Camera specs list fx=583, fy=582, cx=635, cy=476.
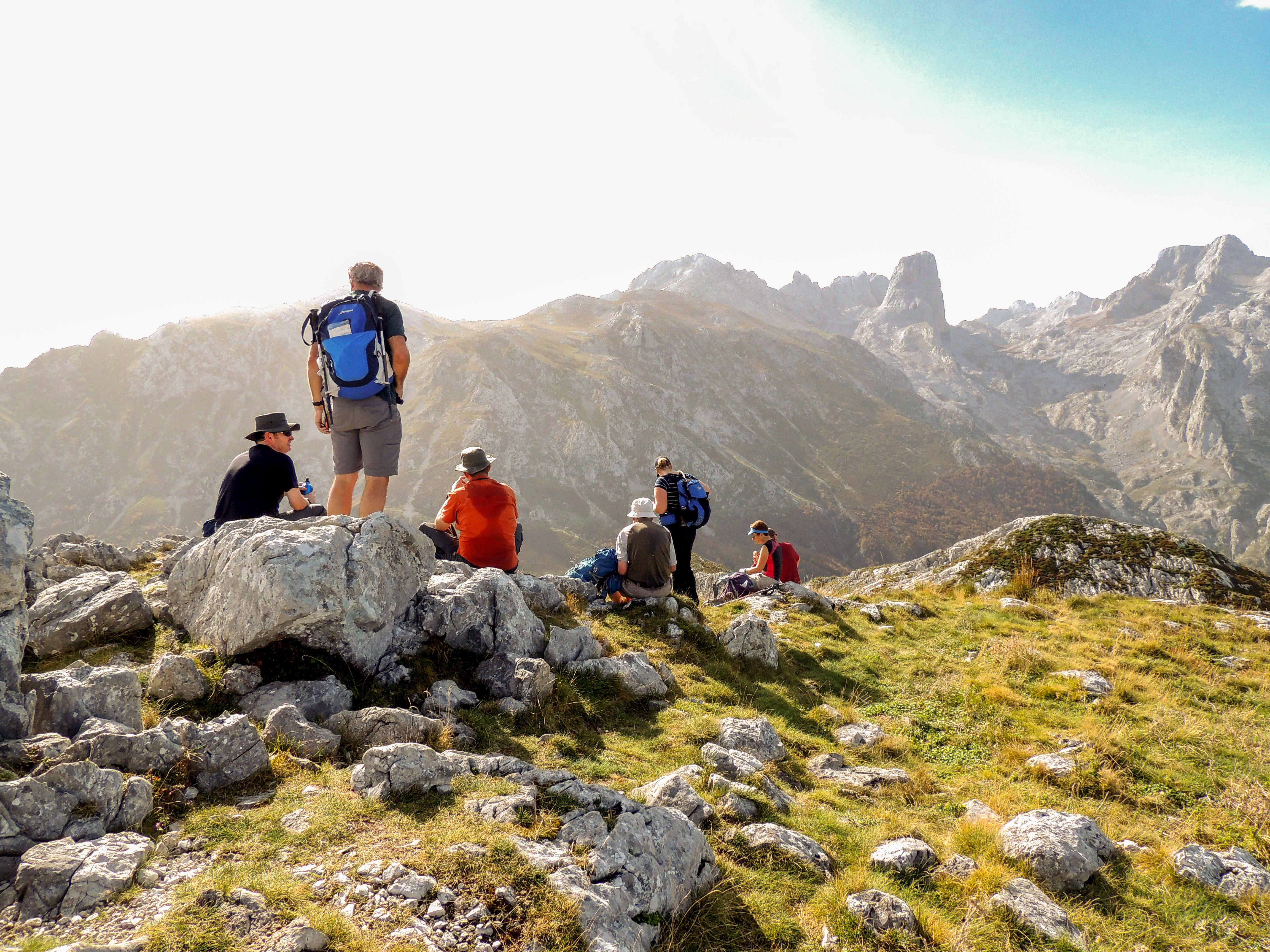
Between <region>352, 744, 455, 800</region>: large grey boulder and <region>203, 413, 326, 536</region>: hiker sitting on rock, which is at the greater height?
<region>203, 413, 326, 536</region>: hiker sitting on rock

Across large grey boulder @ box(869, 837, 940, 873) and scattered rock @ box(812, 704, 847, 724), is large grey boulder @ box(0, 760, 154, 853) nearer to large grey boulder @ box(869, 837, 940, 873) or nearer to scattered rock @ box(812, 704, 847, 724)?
large grey boulder @ box(869, 837, 940, 873)

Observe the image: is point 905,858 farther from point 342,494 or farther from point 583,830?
point 342,494

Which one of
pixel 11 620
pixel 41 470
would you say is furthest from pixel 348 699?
pixel 41 470

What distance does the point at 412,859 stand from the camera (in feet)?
12.8

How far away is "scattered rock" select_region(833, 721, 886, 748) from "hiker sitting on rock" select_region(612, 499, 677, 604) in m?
4.73

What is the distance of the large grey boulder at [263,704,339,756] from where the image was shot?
5.38 metres

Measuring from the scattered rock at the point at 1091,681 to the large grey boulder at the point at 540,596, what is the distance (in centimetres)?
922

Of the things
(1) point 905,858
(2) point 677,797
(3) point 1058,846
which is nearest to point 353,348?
(2) point 677,797

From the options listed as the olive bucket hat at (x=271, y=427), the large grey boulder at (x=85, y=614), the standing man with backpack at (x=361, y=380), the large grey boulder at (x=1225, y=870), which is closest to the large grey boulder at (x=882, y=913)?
the large grey boulder at (x=1225, y=870)

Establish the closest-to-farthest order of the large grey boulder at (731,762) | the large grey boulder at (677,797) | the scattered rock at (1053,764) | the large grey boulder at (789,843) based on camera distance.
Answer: the large grey boulder at (789,843) → the large grey boulder at (677,797) → the large grey boulder at (731,762) → the scattered rock at (1053,764)

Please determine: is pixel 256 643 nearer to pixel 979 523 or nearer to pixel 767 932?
pixel 767 932

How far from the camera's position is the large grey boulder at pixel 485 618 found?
26.5 feet

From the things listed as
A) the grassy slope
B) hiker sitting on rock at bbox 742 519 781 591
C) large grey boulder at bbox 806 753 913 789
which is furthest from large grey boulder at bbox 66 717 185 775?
hiker sitting on rock at bbox 742 519 781 591

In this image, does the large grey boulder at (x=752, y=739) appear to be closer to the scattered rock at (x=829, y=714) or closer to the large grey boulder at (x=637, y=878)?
the scattered rock at (x=829, y=714)
